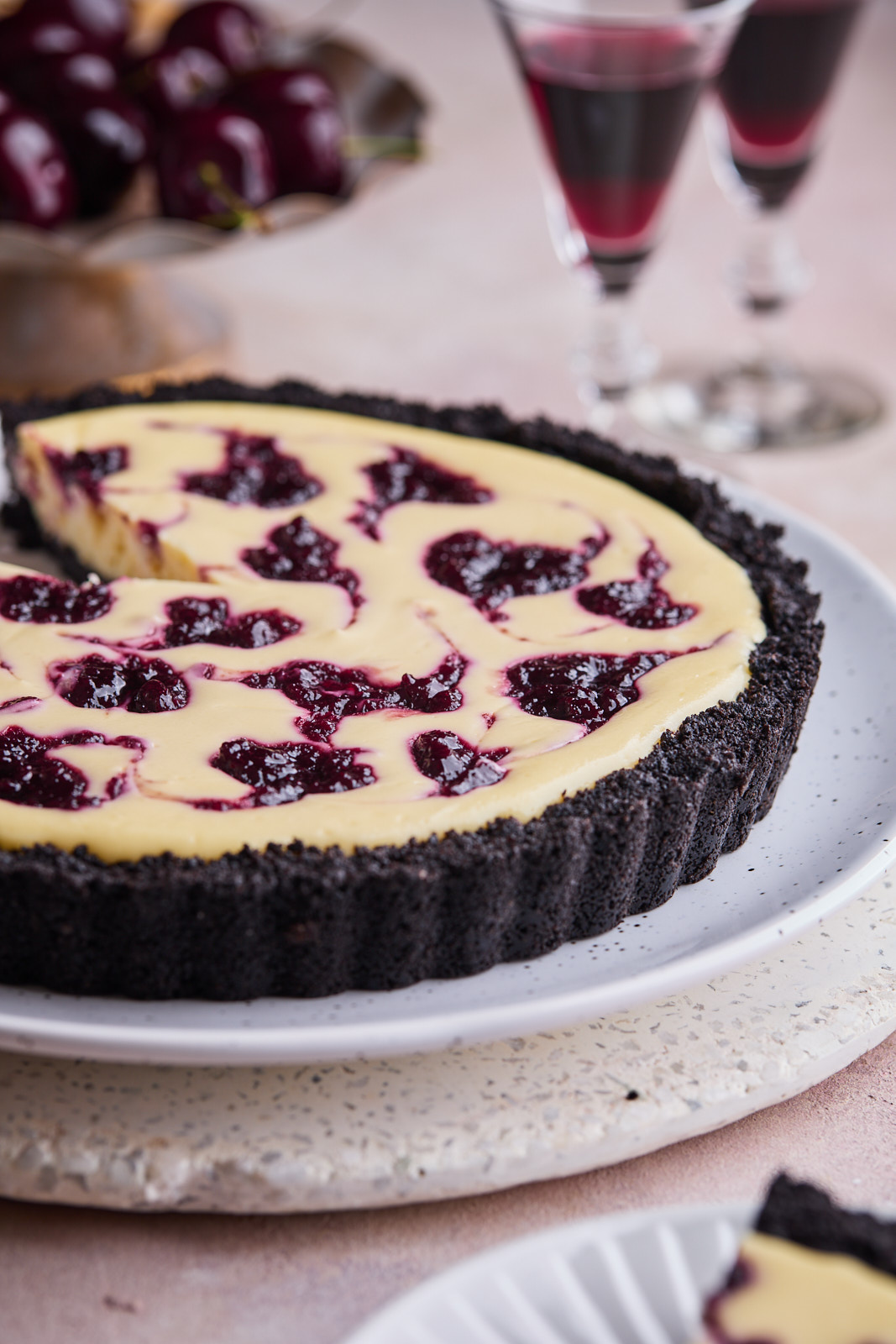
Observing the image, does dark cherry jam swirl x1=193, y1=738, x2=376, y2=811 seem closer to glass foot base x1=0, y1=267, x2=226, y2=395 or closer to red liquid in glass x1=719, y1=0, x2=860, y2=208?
glass foot base x1=0, y1=267, x2=226, y2=395

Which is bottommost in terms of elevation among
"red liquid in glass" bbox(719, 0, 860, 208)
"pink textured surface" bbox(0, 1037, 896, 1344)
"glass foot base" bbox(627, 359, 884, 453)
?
"glass foot base" bbox(627, 359, 884, 453)

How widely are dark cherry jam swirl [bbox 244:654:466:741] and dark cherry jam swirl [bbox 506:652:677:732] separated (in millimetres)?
93

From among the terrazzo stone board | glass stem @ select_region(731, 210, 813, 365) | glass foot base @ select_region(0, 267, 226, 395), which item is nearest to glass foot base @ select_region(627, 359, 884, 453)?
glass stem @ select_region(731, 210, 813, 365)

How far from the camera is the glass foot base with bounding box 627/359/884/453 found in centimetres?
379

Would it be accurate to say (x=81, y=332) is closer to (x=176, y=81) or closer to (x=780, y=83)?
(x=176, y=81)

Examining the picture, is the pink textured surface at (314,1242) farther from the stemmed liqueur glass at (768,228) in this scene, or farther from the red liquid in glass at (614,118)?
the stemmed liqueur glass at (768,228)

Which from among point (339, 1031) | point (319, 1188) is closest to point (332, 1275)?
point (319, 1188)

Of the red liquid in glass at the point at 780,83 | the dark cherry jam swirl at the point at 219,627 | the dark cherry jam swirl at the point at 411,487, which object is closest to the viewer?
the dark cherry jam swirl at the point at 219,627

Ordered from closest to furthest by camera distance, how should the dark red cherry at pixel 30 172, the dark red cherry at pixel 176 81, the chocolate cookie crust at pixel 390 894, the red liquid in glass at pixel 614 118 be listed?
the chocolate cookie crust at pixel 390 894 < the red liquid in glass at pixel 614 118 < the dark red cherry at pixel 30 172 < the dark red cherry at pixel 176 81

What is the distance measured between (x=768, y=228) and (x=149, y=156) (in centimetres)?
144

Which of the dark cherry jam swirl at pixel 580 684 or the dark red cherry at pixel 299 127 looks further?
the dark red cherry at pixel 299 127

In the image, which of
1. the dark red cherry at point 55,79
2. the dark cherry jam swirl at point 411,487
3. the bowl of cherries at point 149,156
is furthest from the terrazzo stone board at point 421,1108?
the dark red cherry at point 55,79

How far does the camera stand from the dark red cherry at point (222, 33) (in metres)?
3.79

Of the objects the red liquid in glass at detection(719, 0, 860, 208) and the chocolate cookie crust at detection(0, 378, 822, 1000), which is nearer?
the chocolate cookie crust at detection(0, 378, 822, 1000)
